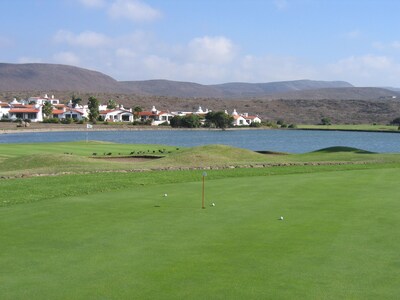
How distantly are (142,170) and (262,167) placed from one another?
6100mm

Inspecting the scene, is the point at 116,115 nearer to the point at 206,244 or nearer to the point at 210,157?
the point at 210,157

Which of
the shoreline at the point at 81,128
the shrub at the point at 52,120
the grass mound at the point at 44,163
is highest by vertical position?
the grass mound at the point at 44,163

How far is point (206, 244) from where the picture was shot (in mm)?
11398

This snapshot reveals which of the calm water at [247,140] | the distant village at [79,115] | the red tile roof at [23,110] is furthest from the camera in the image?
the distant village at [79,115]

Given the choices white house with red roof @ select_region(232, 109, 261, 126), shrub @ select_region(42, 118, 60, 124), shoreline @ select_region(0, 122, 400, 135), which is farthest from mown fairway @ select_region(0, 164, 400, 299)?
white house with red roof @ select_region(232, 109, 261, 126)

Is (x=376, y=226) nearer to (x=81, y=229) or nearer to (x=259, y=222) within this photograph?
(x=259, y=222)

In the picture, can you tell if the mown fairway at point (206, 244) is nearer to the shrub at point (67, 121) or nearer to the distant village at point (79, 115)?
the shrub at point (67, 121)

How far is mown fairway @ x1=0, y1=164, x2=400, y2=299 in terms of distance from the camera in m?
→ 8.80

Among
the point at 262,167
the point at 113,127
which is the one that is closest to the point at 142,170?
the point at 262,167

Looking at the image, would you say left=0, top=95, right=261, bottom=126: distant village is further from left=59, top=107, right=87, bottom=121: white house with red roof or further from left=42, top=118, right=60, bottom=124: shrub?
left=42, top=118, right=60, bottom=124: shrub

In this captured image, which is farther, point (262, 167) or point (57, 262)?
point (262, 167)

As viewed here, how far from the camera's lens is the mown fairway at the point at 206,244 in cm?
880

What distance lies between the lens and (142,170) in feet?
98.5

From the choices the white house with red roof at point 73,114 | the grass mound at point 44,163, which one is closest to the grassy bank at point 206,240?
the grass mound at point 44,163
